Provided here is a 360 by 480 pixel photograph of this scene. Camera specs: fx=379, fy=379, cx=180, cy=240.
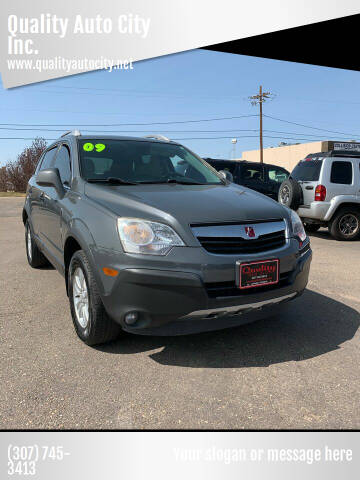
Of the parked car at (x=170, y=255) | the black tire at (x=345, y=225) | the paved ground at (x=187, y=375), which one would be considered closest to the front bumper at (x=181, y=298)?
the parked car at (x=170, y=255)

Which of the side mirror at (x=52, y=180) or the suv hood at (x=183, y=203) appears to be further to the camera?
the side mirror at (x=52, y=180)

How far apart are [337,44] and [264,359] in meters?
8.37

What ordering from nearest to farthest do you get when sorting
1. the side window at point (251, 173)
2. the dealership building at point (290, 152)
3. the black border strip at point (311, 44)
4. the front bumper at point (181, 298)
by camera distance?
the front bumper at point (181, 298)
the black border strip at point (311, 44)
the side window at point (251, 173)
the dealership building at point (290, 152)

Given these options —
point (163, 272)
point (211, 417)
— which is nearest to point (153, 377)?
point (211, 417)

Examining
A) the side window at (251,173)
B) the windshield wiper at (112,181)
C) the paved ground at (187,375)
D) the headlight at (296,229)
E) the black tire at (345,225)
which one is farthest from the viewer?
the side window at (251,173)

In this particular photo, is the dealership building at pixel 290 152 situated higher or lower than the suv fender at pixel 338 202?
higher

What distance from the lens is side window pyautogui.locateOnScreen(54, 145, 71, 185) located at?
12.2 feet

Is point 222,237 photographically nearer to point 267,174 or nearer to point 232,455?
point 232,455

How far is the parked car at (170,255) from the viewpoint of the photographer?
97.0 inches

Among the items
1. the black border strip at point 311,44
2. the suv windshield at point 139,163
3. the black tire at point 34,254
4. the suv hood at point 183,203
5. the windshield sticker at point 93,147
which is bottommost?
the black tire at point 34,254

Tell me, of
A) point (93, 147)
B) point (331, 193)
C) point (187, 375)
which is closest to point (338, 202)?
point (331, 193)

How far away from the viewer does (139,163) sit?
3732 millimetres

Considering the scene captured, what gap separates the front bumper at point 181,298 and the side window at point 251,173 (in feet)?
28.5

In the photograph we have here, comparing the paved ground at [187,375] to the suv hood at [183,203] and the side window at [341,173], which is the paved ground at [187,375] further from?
the side window at [341,173]
